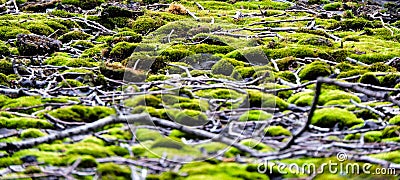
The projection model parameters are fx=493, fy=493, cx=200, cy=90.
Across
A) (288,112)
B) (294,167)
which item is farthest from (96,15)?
(294,167)

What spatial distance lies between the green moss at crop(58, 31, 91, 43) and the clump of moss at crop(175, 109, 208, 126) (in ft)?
16.8

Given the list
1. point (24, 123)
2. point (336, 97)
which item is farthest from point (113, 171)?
point (336, 97)

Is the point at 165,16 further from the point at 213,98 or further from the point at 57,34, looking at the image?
the point at 213,98

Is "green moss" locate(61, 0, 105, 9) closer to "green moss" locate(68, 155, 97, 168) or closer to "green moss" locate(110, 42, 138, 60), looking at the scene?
"green moss" locate(110, 42, 138, 60)

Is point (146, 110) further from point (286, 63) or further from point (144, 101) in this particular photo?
point (286, 63)

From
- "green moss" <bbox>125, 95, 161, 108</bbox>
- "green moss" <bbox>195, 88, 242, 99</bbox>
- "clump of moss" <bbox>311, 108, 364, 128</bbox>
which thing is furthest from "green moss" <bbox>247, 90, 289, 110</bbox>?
"green moss" <bbox>125, 95, 161, 108</bbox>

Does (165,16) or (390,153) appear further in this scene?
(165,16)

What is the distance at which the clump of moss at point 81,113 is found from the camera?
4840 millimetres

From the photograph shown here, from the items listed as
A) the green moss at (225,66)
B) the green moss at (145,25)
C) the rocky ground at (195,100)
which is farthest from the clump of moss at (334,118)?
the green moss at (145,25)

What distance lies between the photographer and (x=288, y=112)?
5191 millimetres

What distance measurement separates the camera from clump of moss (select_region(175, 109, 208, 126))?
481 cm

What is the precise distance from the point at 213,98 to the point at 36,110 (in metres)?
1.94

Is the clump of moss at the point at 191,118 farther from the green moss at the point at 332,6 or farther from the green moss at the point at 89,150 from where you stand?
the green moss at the point at 332,6

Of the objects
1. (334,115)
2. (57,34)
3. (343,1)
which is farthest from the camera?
(343,1)
